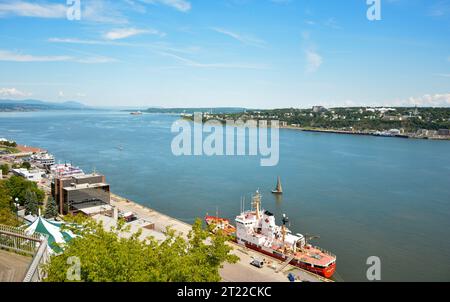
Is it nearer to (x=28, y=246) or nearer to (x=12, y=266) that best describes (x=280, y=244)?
(x=28, y=246)

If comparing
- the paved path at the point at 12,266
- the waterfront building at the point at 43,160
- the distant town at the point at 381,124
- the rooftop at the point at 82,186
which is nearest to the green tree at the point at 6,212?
the rooftop at the point at 82,186

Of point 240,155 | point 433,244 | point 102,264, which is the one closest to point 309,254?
point 433,244

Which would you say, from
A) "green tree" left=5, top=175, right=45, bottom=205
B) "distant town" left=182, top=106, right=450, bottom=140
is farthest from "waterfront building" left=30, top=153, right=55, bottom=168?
"distant town" left=182, top=106, right=450, bottom=140

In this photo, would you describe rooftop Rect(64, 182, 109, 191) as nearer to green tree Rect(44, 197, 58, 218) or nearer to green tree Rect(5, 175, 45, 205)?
green tree Rect(44, 197, 58, 218)

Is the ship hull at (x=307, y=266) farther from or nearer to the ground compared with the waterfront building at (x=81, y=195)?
nearer to the ground

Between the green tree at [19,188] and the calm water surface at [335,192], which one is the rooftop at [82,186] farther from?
the calm water surface at [335,192]

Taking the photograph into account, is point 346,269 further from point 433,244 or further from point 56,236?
point 56,236

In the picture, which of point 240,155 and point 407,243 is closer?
point 407,243
